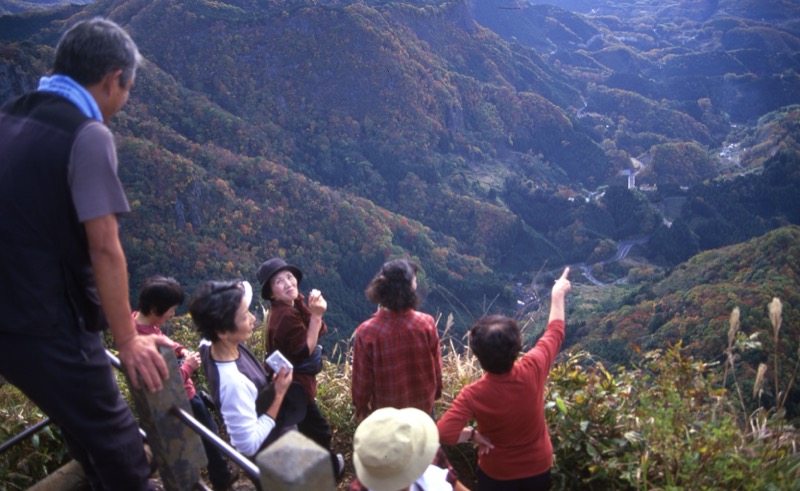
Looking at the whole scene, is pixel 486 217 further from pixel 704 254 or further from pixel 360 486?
pixel 360 486

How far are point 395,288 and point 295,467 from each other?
1.51 metres

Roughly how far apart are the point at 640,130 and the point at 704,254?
53760 mm

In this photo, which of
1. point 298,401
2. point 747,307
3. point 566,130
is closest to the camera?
point 298,401

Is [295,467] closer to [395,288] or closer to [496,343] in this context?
[496,343]

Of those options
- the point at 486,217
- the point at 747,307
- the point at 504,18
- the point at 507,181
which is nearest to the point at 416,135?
the point at 507,181

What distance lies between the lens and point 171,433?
186 centimetres

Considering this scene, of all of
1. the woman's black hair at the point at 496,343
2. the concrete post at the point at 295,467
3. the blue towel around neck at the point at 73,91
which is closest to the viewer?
the concrete post at the point at 295,467

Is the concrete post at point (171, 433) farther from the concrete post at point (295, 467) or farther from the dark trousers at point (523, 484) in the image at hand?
the dark trousers at point (523, 484)

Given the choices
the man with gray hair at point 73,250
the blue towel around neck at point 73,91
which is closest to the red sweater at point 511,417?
the man with gray hair at point 73,250

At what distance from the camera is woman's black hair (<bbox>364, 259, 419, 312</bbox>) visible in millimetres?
2748

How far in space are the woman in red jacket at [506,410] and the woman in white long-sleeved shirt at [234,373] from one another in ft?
2.36


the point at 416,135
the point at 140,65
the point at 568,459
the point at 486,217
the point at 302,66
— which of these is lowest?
the point at 486,217

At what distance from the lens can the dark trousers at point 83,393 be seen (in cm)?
169

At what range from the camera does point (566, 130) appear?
81938mm
